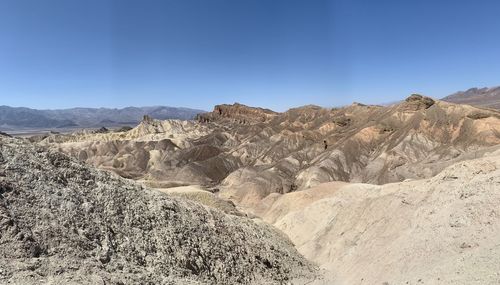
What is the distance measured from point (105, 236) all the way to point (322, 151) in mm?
56625

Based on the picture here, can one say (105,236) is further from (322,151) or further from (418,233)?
(322,151)

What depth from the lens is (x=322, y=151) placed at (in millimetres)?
70062

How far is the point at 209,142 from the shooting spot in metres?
98.8

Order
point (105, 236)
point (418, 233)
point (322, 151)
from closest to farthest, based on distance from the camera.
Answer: point (105, 236)
point (418, 233)
point (322, 151)

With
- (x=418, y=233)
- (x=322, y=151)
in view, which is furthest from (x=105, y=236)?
(x=322, y=151)

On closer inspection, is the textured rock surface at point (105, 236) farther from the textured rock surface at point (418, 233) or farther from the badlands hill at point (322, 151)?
the badlands hill at point (322, 151)

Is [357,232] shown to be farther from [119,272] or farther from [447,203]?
[119,272]

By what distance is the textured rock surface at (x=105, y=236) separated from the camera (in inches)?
534

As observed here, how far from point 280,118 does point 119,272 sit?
9148 cm

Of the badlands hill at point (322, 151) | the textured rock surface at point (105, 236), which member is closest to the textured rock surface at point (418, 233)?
the textured rock surface at point (105, 236)

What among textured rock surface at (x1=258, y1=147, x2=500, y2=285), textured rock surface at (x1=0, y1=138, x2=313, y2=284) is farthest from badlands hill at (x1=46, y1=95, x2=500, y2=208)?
textured rock surface at (x1=0, y1=138, x2=313, y2=284)

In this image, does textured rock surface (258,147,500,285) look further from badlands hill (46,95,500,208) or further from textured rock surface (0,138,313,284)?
badlands hill (46,95,500,208)

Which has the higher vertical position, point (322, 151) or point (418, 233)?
point (418, 233)

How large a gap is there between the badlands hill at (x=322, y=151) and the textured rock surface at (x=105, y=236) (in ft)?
92.3
